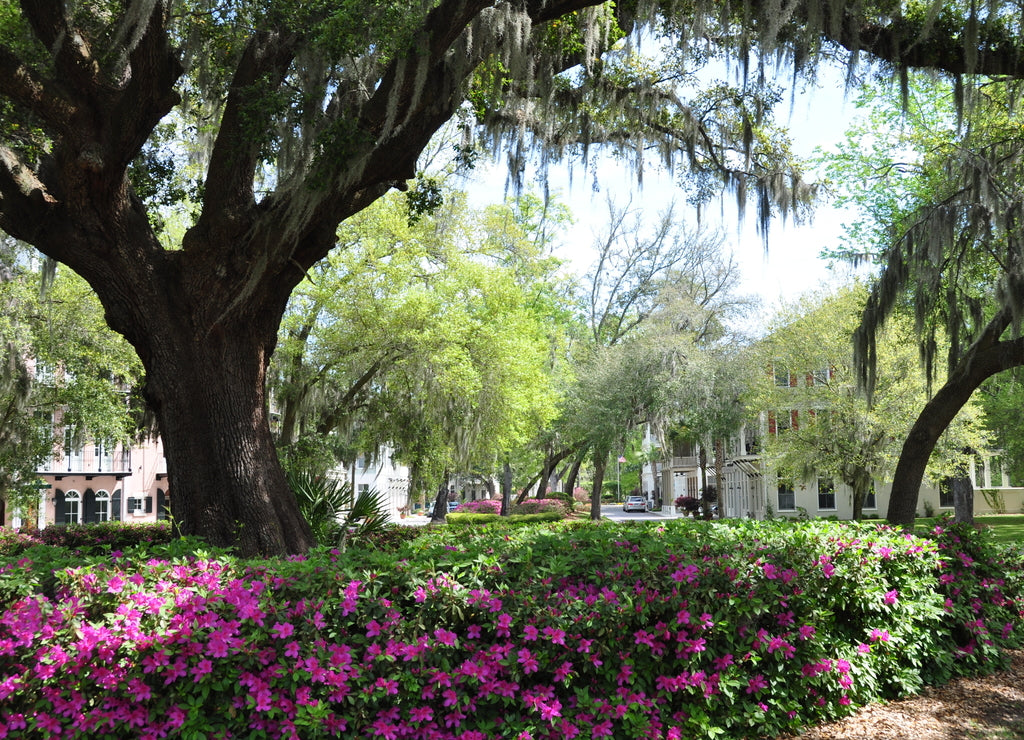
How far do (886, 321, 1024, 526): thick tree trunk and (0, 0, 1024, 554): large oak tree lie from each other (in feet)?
11.1

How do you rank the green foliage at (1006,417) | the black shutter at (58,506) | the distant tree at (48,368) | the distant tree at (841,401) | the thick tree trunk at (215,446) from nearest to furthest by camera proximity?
the thick tree trunk at (215,446) < the distant tree at (48,368) < the distant tree at (841,401) < the green foliage at (1006,417) < the black shutter at (58,506)

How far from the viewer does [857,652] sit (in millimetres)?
5188

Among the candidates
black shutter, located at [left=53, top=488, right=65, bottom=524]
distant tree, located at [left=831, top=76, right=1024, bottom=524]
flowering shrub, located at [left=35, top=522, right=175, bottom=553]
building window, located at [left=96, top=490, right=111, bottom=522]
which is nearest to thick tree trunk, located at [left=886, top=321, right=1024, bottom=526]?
distant tree, located at [left=831, top=76, right=1024, bottom=524]

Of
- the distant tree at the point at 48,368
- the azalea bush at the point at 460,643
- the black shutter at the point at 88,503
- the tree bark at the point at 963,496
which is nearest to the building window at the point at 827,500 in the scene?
the tree bark at the point at 963,496

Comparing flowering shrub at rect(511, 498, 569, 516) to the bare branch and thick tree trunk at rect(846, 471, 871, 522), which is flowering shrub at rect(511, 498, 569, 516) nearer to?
thick tree trunk at rect(846, 471, 871, 522)

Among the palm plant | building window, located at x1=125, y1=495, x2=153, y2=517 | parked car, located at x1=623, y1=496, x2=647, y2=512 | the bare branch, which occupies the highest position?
the bare branch

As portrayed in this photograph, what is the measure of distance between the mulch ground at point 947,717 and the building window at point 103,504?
33165 millimetres

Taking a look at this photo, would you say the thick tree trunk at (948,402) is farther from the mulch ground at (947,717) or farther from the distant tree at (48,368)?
the distant tree at (48,368)

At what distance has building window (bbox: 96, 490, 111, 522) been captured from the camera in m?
32.3

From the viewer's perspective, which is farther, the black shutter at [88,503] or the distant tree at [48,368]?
the black shutter at [88,503]

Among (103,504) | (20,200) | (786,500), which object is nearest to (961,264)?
(20,200)

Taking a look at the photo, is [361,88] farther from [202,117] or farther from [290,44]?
[202,117]

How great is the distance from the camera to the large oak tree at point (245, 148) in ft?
21.5

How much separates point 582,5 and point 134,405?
1376 centimetres
